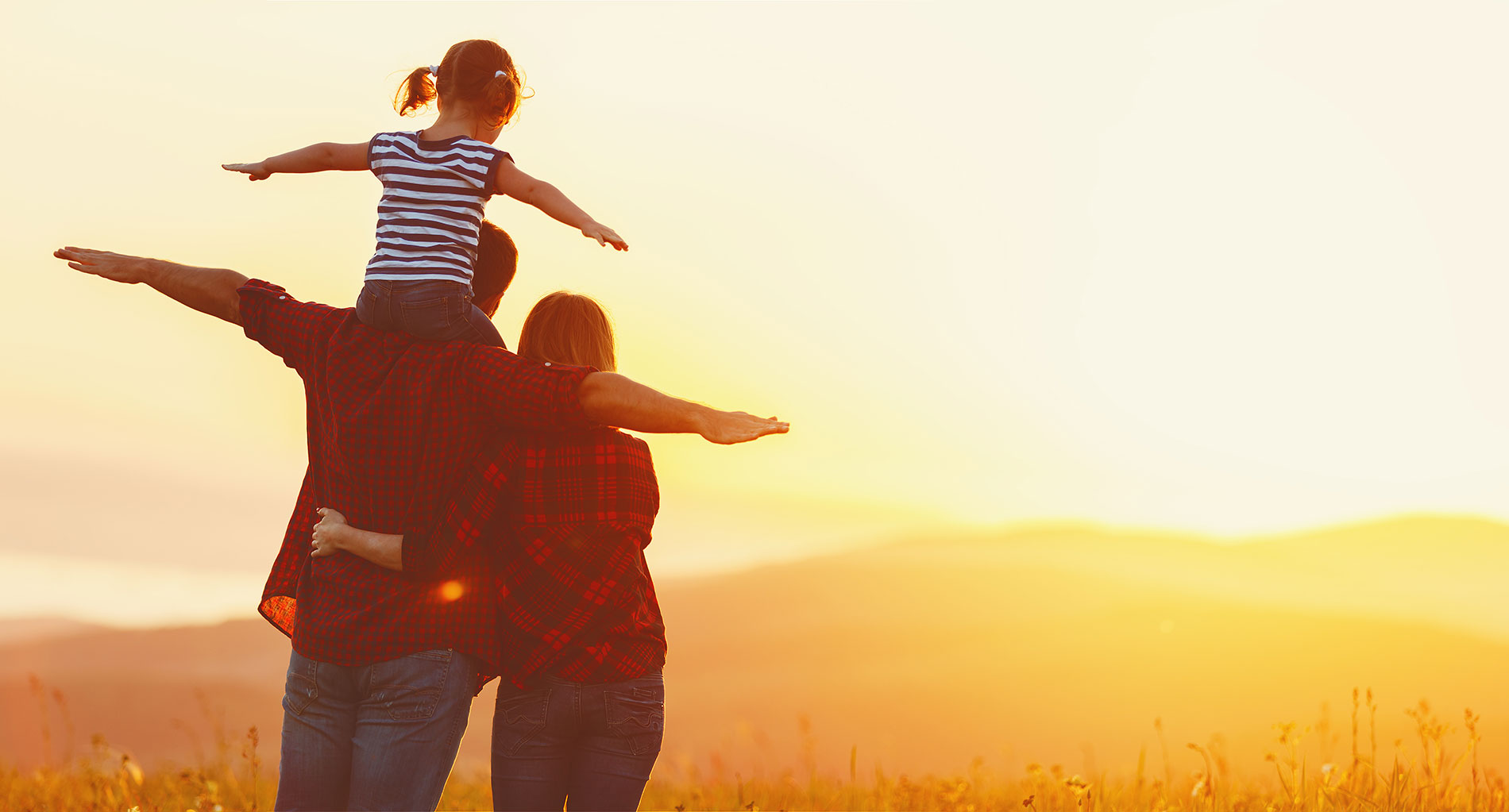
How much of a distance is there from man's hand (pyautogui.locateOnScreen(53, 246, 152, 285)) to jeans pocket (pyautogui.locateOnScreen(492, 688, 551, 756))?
2.15m

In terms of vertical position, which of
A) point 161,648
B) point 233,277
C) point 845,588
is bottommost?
point 161,648

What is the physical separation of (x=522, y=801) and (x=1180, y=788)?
14.8ft

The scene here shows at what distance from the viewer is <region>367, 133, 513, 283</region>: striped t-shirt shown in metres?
4.10

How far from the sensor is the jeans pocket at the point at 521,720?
365 cm

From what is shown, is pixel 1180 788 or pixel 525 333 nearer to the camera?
pixel 525 333

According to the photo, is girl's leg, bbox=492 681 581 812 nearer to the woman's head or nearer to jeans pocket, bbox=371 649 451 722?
jeans pocket, bbox=371 649 451 722

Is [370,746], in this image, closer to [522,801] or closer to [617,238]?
[522,801]

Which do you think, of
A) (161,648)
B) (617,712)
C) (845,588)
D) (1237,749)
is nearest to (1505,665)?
(1237,749)

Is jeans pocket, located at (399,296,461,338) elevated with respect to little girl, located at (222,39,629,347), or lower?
lower

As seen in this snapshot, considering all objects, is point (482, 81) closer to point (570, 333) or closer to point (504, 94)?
point (504, 94)

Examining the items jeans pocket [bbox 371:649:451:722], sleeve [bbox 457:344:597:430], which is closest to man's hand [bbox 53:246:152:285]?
sleeve [bbox 457:344:597:430]

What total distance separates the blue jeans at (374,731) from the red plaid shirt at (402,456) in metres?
0.06

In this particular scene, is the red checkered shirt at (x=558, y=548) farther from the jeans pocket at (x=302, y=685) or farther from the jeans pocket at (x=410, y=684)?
the jeans pocket at (x=302, y=685)

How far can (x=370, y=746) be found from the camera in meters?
3.52
